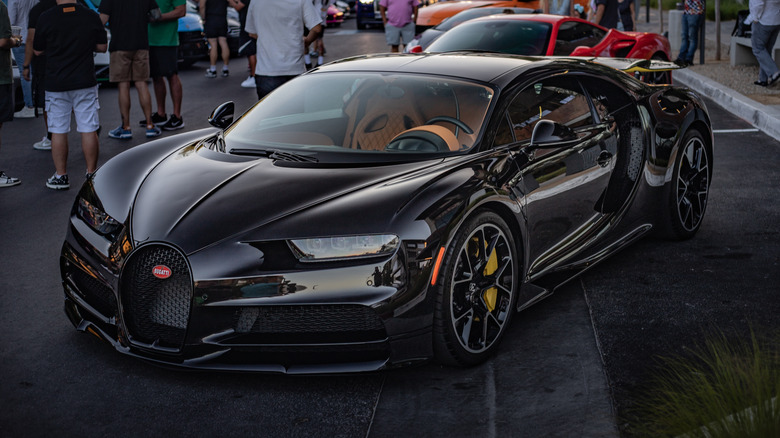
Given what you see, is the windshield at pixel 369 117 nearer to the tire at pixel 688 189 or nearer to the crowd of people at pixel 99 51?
the tire at pixel 688 189

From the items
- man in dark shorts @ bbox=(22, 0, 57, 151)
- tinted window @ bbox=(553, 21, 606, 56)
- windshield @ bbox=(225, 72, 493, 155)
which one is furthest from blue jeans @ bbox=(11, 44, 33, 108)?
windshield @ bbox=(225, 72, 493, 155)

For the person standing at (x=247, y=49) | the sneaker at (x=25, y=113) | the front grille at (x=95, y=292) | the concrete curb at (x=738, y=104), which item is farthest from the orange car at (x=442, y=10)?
the front grille at (x=95, y=292)

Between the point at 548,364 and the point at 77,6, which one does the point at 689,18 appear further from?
the point at 548,364

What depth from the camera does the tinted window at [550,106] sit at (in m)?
5.20

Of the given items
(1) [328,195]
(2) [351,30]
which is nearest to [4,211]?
(1) [328,195]

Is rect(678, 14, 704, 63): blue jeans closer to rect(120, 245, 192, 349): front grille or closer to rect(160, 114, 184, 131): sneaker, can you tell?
rect(160, 114, 184, 131): sneaker

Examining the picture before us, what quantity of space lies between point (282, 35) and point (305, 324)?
6.13m

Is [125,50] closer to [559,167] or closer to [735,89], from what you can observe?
[559,167]

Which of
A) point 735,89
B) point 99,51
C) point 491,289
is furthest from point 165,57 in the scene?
point 491,289

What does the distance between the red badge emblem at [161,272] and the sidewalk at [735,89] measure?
8.53 metres

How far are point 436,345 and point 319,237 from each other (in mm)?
712

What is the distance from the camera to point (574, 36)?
12.2m

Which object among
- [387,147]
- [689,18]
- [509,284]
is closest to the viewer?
[509,284]

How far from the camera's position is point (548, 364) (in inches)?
177
